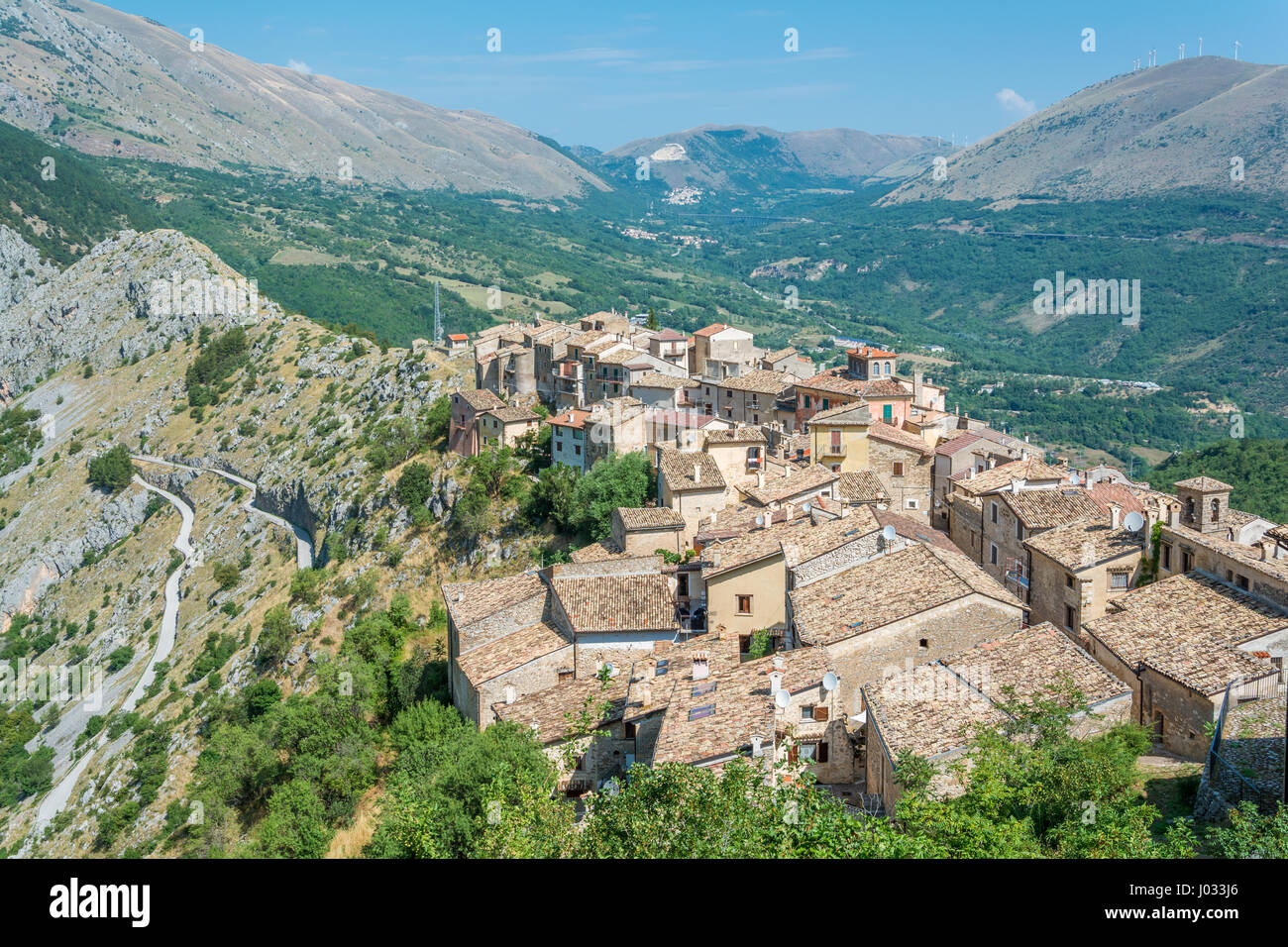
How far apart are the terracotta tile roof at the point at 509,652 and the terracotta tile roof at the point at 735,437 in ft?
53.5

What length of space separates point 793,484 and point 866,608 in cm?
1564

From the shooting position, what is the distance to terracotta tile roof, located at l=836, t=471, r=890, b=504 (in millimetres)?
42562

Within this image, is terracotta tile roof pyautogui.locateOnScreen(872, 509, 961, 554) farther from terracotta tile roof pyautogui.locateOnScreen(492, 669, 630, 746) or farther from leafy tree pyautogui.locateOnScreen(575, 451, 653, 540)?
leafy tree pyautogui.locateOnScreen(575, 451, 653, 540)

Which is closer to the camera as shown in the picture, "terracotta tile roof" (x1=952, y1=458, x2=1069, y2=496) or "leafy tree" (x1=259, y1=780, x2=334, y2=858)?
"leafy tree" (x1=259, y1=780, x2=334, y2=858)

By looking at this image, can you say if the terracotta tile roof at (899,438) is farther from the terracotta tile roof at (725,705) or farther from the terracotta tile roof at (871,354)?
the terracotta tile roof at (725,705)

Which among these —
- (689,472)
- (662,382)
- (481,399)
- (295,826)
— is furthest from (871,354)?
(295,826)

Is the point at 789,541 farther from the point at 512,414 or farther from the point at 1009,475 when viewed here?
the point at 512,414

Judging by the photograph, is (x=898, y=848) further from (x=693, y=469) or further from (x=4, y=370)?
(x=4, y=370)

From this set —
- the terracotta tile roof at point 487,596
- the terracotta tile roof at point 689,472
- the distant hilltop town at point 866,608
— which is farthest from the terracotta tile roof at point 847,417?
the terracotta tile roof at point 487,596

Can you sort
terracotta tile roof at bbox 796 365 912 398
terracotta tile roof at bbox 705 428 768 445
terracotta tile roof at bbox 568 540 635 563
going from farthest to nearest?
terracotta tile roof at bbox 796 365 912 398 < terracotta tile roof at bbox 705 428 768 445 < terracotta tile roof at bbox 568 540 635 563

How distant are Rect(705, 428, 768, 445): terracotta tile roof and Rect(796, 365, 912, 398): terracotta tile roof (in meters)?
5.42

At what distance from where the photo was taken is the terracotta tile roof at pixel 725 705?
23031mm

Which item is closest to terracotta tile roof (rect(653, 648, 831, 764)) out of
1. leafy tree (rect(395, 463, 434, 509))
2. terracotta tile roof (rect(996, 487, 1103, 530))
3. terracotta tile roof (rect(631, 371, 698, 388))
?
terracotta tile roof (rect(996, 487, 1103, 530))
